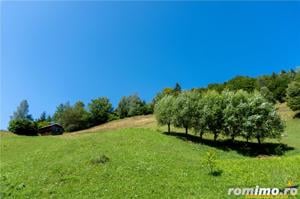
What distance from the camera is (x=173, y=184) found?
20.2m

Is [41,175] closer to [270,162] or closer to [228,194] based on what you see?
[228,194]

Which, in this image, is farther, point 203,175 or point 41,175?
point 41,175

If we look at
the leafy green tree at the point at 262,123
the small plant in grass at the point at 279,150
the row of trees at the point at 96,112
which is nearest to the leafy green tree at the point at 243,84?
the row of trees at the point at 96,112

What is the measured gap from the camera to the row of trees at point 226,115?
4467cm

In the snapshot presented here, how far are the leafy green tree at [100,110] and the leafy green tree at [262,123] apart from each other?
2656 inches

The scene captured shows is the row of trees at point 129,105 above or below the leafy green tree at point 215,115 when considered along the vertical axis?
above

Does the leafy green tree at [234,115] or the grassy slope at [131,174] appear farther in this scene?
the leafy green tree at [234,115]

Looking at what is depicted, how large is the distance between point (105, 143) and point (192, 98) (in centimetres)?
1953

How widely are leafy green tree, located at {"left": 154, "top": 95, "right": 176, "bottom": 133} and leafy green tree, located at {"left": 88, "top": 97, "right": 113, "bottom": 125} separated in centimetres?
5473

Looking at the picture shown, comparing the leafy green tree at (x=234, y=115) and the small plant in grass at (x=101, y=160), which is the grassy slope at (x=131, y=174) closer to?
the small plant in grass at (x=101, y=160)

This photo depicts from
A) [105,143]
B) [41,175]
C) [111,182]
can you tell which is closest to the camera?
[111,182]

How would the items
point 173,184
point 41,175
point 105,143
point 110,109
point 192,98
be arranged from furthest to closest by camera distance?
point 110,109 → point 192,98 → point 105,143 → point 41,175 → point 173,184

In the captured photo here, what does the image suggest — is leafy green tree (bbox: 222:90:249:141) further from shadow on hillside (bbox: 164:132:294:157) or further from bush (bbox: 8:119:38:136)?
bush (bbox: 8:119:38:136)

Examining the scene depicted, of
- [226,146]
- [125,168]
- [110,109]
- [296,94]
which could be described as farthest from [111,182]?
[110,109]
